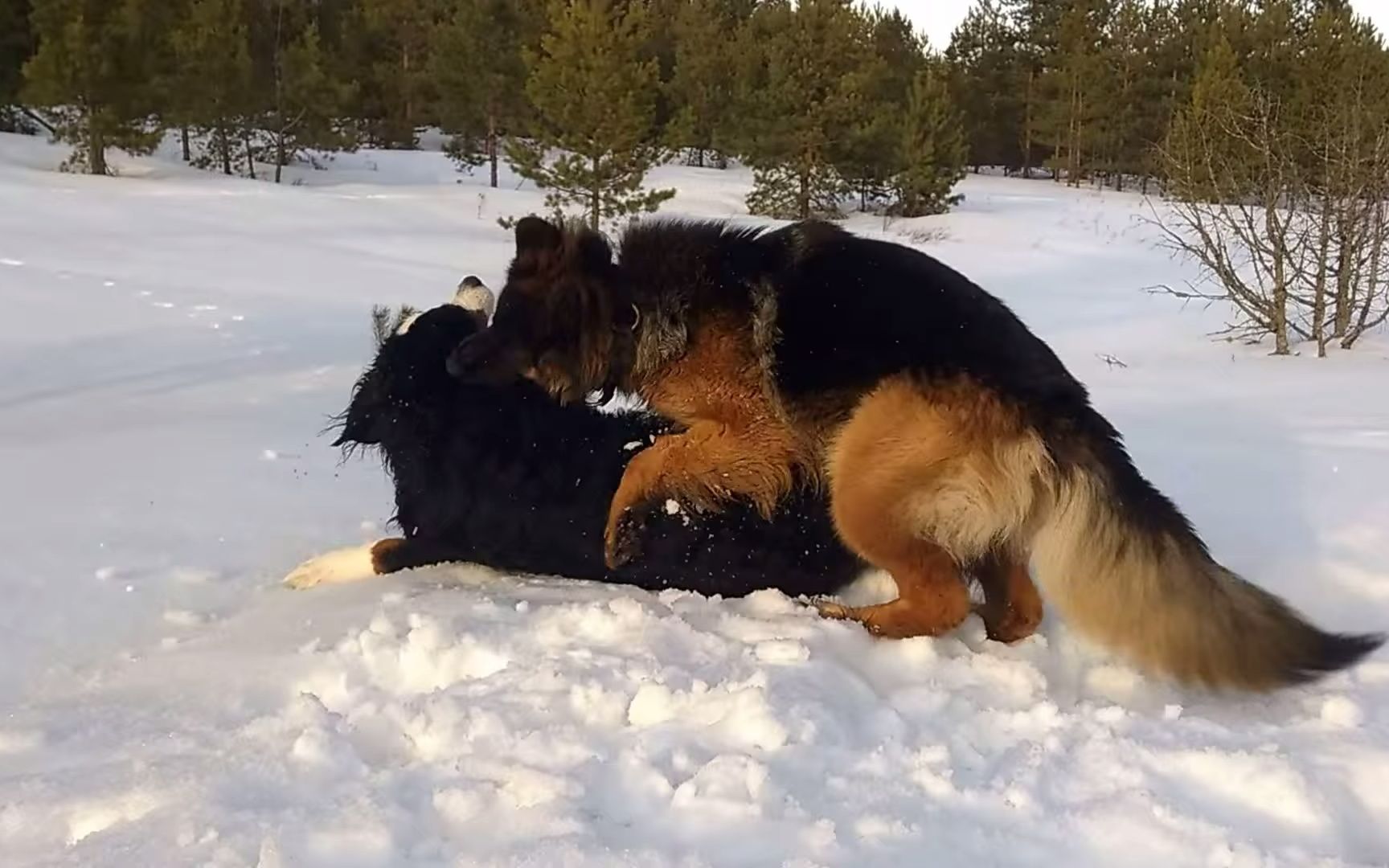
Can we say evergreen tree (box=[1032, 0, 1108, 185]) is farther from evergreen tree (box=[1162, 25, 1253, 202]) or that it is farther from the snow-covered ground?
the snow-covered ground

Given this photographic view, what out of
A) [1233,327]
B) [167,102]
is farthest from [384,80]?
[1233,327]

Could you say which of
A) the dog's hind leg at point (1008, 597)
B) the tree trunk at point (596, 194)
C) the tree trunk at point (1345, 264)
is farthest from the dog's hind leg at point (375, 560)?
the tree trunk at point (596, 194)

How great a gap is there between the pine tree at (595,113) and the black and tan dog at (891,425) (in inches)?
630

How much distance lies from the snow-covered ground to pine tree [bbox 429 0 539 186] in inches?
891

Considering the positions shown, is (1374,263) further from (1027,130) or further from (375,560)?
(1027,130)

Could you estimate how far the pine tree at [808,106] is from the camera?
23234 millimetres

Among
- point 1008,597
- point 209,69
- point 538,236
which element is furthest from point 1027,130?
point 1008,597

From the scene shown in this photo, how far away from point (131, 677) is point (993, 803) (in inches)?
82.5

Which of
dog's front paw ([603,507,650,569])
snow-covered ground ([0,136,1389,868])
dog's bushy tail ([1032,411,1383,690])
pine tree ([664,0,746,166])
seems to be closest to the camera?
snow-covered ground ([0,136,1389,868])

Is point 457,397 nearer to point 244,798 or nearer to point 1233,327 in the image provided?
point 244,798

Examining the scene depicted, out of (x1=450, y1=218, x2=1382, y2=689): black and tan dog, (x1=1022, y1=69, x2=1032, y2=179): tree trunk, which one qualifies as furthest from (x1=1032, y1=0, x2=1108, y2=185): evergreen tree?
(x1=450, y1=218, x2=1382, y2=689): black and tan dog

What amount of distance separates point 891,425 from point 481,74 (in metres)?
25.4

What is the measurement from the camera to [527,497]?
344 centimetres

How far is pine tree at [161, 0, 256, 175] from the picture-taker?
20.9 m
